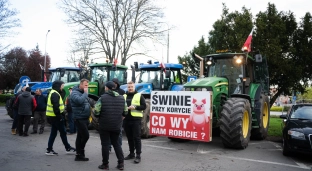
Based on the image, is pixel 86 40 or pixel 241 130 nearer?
pixel 241 130

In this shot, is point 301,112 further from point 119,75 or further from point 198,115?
point 119,75

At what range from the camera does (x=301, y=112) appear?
8.55m

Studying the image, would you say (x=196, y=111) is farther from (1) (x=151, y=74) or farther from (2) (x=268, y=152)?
(1) (x=151, y=74)

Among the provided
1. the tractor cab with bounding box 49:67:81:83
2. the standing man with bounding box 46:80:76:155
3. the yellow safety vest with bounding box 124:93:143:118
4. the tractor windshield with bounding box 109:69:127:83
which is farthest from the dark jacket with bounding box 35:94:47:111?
the yellow safety vest with bounding box 124:93:143:118

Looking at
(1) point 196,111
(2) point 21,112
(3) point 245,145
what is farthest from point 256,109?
(2) point 21,112

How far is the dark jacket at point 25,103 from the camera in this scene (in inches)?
423

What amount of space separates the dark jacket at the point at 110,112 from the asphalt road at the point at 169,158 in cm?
94

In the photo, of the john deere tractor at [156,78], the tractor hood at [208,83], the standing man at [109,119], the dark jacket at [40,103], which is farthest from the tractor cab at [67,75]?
the standing man at [109,119]

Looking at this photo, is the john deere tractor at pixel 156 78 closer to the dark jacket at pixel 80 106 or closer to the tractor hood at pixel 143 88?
the tractor hood at pixel 143 88

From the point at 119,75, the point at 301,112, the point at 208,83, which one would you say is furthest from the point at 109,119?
the point at 119,75

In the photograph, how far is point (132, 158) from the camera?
7121mm

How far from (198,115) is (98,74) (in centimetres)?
651

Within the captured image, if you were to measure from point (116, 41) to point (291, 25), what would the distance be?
14.3 meters

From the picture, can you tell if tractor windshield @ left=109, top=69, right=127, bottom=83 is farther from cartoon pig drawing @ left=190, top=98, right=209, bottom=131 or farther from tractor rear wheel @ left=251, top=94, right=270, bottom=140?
tractor rear wheel @ left=251, top=94, right=270, bottom=140
